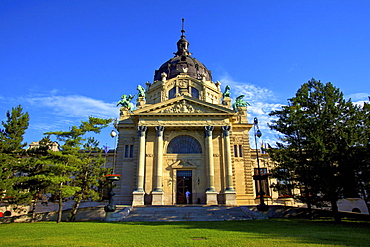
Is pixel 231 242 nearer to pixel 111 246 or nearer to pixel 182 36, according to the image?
pixel 111 246

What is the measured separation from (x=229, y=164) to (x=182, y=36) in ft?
119

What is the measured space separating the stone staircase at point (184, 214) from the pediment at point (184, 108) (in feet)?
41.9

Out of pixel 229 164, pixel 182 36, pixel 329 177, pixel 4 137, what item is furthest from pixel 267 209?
pixel 182 36

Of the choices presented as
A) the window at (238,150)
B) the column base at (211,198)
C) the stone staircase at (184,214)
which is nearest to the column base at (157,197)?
the stone staircase at (184,214)

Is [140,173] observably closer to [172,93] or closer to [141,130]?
[141,130]

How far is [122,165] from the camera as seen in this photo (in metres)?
36.7

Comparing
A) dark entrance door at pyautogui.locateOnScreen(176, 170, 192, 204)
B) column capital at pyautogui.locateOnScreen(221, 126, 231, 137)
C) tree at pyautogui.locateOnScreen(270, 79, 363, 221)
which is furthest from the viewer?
column capital at pyautogui.locateOnScreen(221, 126, 231, 137)

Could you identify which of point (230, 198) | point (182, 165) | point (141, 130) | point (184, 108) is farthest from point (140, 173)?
point (230, 198)

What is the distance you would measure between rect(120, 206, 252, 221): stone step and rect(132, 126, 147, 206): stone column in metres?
3.29

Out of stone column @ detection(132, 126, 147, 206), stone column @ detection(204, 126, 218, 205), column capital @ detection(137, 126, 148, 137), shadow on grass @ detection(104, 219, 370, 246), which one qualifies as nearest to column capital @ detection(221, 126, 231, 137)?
stone column @ detection(204, 126, 218, 205)

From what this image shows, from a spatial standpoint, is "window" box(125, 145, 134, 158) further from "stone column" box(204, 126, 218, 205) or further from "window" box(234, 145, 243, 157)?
"window" box(234, 145, 243, 157)

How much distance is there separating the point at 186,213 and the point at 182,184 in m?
8.62

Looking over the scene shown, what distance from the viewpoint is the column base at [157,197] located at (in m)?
31.3

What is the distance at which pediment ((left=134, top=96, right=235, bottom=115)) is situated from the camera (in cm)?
3519
